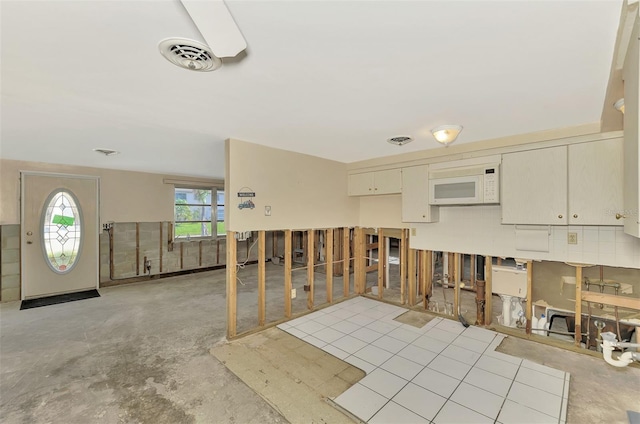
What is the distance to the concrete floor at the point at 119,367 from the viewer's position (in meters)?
2.11

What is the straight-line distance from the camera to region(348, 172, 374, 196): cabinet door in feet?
15.0

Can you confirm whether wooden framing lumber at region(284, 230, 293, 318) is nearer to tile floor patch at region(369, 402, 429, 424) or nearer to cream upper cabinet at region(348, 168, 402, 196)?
cream upper cabinet at region(348, 168, 402, 196)

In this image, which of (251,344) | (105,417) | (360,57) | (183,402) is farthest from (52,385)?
(360,57)

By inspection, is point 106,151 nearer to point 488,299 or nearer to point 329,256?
point 329,256

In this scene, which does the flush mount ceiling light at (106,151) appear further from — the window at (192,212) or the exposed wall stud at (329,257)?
the exposed wall stud at (329,257)

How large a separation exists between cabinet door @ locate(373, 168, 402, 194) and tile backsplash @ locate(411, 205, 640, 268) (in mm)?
683

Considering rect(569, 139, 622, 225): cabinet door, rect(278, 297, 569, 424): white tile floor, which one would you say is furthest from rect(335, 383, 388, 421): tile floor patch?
rect(569, 139, 622, 225): cabinet door

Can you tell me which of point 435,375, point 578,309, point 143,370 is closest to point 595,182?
point 578,309

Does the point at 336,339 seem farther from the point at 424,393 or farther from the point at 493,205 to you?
the point at 493,205

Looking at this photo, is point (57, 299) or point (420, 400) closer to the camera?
point (420, 400)

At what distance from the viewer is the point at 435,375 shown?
2.53 m

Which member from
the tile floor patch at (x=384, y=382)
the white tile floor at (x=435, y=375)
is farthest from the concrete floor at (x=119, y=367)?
the white tile floor at (x=435, y=375)

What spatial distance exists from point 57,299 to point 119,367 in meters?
3.31

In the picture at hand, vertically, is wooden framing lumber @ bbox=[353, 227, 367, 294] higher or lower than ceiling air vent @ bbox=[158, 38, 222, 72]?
lower
